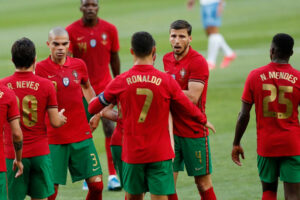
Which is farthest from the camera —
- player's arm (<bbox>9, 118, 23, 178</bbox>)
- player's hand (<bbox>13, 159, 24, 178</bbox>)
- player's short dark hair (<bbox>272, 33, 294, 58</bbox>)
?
player's short dark hair (<bbox>272, 33, 294, 58</bbox>)

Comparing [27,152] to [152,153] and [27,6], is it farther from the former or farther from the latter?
[27,6]

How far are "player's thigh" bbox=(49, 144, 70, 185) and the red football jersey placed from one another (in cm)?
151

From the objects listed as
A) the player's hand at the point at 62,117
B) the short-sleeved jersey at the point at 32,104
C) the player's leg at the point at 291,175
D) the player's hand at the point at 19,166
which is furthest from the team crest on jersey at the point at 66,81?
the player's leg at the point at 291,175

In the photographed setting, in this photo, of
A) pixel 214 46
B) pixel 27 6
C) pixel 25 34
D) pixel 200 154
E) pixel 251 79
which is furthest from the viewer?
pixel 27 6

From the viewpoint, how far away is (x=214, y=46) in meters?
20.6

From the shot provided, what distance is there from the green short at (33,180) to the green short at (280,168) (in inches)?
88.7

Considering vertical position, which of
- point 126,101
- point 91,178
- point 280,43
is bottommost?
point 91,178

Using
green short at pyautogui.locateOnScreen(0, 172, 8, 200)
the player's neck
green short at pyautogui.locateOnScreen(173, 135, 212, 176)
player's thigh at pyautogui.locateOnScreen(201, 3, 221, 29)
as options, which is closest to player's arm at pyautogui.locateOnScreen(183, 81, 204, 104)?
green short at pyautogui.locateOnScreen(173, 135, 212, 176)

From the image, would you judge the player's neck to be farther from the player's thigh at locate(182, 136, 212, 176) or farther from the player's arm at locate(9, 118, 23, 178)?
the player's arm at locate(9, 118, 23, 178)

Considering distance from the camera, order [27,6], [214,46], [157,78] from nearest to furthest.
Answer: [157,78], [214,46], [27,6]

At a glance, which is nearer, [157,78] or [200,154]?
[157,78]

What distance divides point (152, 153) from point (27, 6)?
33.2m

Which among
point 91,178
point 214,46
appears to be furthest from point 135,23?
point 91,178

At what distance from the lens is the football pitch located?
10.4 meters
